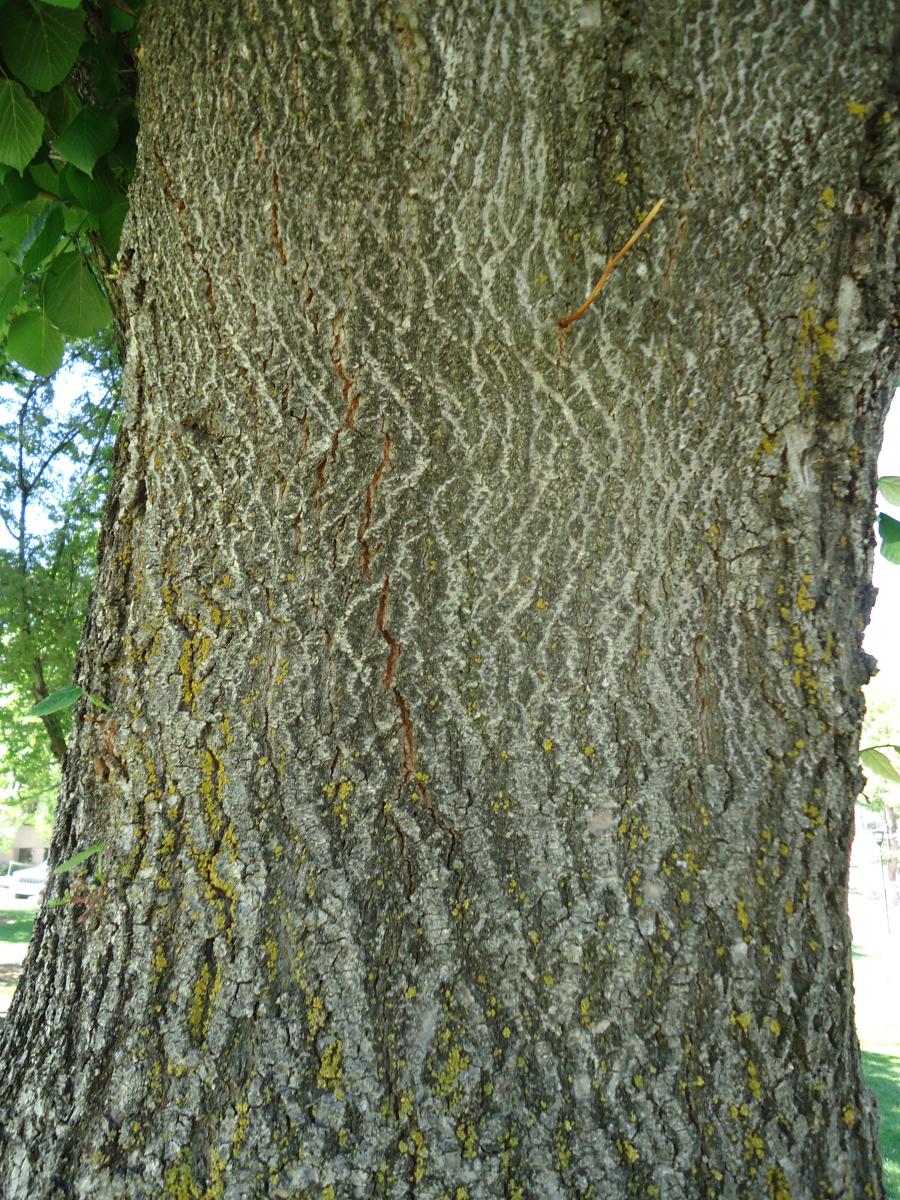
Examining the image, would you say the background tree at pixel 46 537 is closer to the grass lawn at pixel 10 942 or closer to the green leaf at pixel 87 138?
the grass lawn at pixel 10 942

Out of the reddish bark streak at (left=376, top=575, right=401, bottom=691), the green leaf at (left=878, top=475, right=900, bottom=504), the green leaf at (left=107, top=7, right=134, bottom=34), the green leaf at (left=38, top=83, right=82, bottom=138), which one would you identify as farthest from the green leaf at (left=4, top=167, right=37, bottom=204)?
the green leaf at (left=878, top=475, right=900, bottom=504)

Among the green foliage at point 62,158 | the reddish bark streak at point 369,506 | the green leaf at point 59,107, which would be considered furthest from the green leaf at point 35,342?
the reddish bark streak at point 369,506

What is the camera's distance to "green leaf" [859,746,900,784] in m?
1.95

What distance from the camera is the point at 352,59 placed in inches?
57.2

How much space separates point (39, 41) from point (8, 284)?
69 cm

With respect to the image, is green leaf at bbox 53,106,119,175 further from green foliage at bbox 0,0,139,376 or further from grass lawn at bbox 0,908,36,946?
grass lawn at bbox 0,908,36,946

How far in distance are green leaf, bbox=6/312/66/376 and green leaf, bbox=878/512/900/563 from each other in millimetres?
2190

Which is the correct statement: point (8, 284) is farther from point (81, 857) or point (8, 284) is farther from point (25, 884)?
point (25, 884)

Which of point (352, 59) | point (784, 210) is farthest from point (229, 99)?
point (784, 210)

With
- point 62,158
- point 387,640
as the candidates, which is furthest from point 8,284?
point 387,640

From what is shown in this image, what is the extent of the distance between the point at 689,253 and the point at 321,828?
105 centimetres

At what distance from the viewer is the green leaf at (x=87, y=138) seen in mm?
1939

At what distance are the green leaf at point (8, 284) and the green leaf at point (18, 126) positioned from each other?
0.40 meters

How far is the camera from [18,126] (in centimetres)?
192
